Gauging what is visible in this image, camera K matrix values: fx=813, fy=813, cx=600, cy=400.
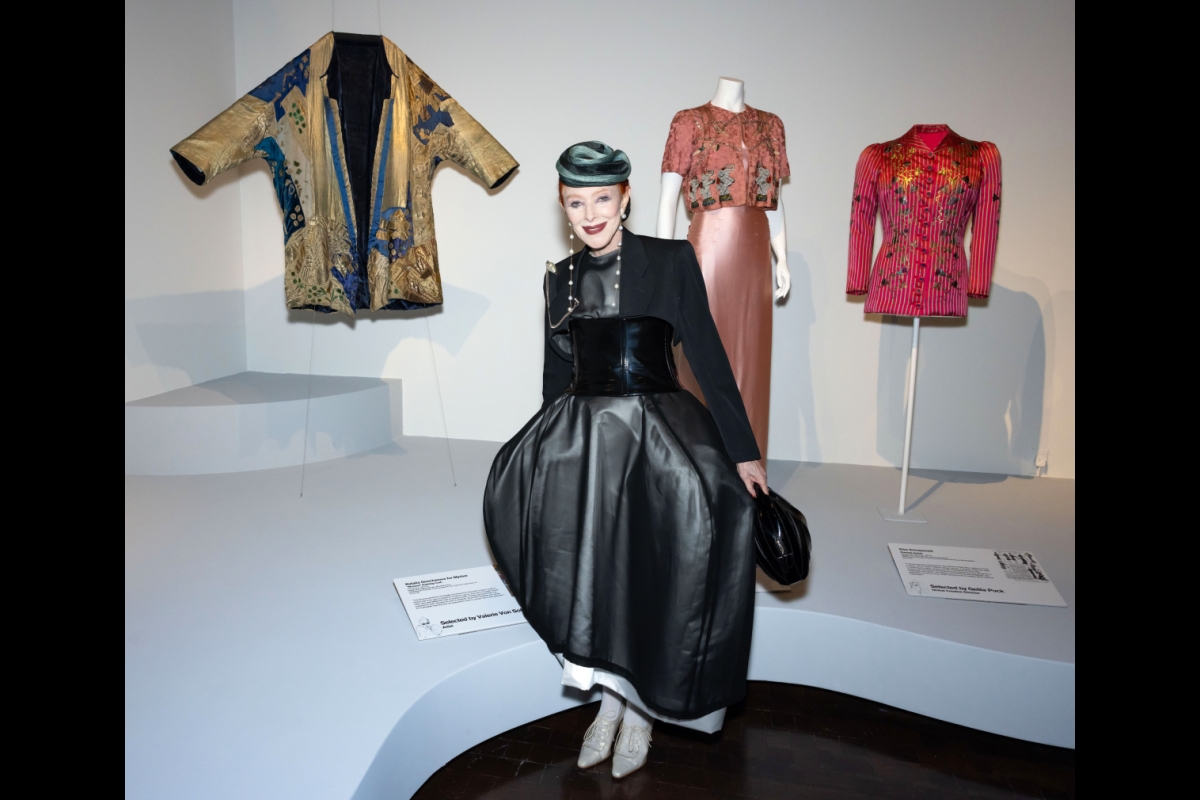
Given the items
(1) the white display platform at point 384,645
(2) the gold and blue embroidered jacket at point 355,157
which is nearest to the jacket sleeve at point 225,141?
(2) the gold and blue embroidered jacket at point 355,157

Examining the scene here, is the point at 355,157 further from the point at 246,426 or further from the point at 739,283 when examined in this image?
the point at 739,283

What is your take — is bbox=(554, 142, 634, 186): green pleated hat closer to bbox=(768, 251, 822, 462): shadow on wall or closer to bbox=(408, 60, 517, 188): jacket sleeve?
bbox=(408, 60, 517, 188): jacket sleeve

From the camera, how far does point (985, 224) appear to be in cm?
293

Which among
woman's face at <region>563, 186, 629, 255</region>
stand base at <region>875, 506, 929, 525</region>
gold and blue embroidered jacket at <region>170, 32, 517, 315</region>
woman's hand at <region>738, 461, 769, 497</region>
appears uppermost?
gold and blue embroidered jacket at <region>170, 32, 517, 315</region>

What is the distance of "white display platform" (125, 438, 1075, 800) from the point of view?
5.40 ft

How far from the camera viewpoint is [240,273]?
183 inches

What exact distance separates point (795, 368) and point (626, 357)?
2.44 meters

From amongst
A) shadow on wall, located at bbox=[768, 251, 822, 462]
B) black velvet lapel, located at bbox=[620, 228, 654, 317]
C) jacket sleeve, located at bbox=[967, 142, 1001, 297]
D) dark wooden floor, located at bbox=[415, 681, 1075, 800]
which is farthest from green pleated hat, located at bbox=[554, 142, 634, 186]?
shadow on wall, located at bbox=[768, 251, 822, 462]

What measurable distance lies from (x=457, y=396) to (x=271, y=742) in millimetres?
2987

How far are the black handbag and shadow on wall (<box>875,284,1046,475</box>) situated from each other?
2536mm

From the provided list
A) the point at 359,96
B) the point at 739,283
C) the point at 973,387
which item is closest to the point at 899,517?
the point at 739,283

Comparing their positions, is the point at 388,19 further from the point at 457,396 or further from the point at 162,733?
the point at 162,733

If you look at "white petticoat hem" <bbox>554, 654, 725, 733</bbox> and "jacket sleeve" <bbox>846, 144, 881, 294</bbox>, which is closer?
"white petticoat hem" <bbox>554, 654, 725, 733</bbox>

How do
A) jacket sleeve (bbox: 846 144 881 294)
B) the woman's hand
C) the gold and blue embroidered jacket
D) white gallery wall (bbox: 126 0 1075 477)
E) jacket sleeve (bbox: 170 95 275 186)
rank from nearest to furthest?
the woman's hand → jacket sleeve (bbox: 846 144 881 294) → jacket sleeve (bbox: 170 95 275 186) → the gold and blue embroidered jacket → white gallery wall (bbox: 126 0 1075 477)
